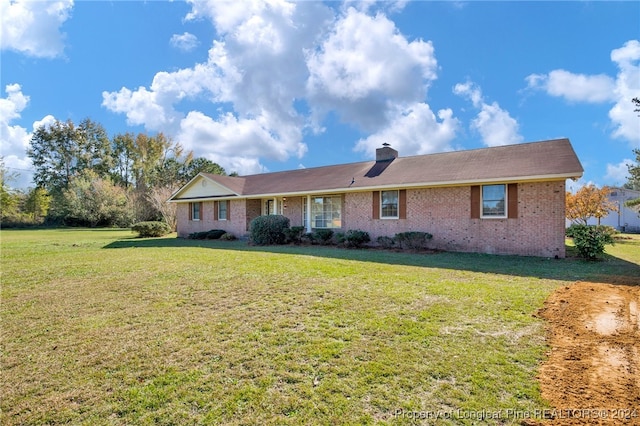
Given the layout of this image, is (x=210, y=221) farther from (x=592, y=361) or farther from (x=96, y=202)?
(x=96, y=202)

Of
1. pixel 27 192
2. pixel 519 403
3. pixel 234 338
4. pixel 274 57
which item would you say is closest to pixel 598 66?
pixel 274 57

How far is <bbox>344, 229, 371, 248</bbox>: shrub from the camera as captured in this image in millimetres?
13680

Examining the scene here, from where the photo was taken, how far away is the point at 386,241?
1344cm

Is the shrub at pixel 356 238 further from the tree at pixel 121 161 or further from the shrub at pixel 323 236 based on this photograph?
the tree at pixel 121 161

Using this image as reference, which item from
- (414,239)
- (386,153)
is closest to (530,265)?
(414,239)

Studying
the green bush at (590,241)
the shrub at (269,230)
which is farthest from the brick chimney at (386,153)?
the green bush at (590,241)

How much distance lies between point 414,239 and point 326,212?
5215mm

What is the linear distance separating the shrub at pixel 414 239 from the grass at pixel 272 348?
16.5 feet

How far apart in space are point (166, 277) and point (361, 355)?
234 inches

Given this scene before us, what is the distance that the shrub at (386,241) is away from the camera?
13.3 metres

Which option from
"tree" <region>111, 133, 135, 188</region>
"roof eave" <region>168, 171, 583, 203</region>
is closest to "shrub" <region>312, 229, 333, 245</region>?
"roof eave" <region>168, 171, 583, 203</region>

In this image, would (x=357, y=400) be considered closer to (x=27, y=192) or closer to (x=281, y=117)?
(x=281, y=117)

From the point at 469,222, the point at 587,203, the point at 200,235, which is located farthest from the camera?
the point at 587,203

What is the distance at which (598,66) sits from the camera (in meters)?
13.6
